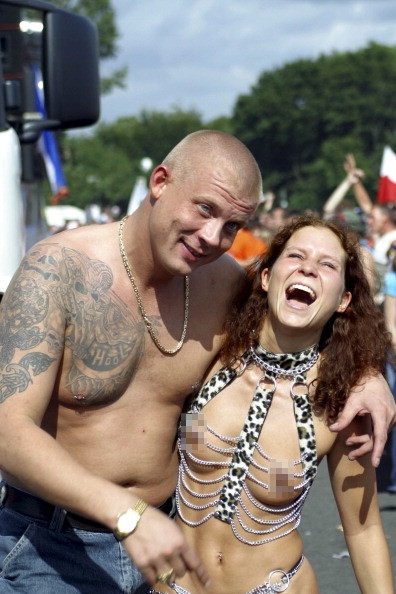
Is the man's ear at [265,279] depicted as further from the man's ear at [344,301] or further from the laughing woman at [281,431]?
the man's ear at [344,301]

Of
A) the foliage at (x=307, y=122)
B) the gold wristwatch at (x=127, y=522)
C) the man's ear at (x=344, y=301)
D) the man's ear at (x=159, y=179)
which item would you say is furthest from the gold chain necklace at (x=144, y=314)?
the foliage at (x=307, y=122)

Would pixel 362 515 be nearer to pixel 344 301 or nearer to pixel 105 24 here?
pixel 344 301

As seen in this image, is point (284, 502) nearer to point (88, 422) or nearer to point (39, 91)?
point (88, 422)

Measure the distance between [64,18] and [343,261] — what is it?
1.90 meters

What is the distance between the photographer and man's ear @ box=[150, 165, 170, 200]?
2.99m

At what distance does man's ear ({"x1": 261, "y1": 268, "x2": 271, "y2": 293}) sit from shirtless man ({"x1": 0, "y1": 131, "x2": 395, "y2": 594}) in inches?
9.3

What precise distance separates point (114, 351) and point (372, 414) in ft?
2.64

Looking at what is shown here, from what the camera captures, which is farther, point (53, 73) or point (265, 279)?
point (53, 73)

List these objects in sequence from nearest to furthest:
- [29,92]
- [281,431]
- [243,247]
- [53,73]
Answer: [281,431] → [53,73] → [29,92] → [243,247]

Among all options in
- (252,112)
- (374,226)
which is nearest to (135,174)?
(252,112)

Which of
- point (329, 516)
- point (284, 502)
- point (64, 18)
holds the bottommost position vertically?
point (329, 516)

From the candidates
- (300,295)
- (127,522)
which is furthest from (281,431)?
(127,522)

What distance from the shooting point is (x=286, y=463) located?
127 inches

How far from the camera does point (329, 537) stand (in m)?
6.61
